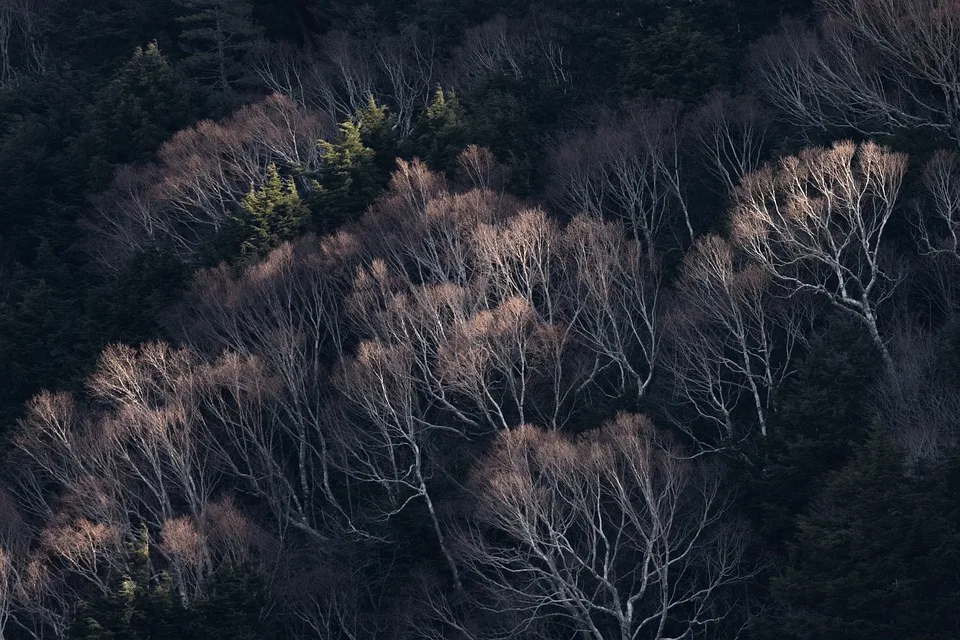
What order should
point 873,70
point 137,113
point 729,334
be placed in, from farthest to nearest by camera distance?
point 137,113 < point 873,70 < point 729,334

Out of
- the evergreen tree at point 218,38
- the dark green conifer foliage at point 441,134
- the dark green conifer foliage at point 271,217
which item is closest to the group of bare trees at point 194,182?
the dark green conifer foliage at point 271,217

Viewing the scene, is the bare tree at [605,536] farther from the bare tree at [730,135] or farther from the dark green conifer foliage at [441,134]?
the dark green conifer foliage at [441,134]

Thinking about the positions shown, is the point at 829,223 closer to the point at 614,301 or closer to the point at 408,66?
the point at 614,301

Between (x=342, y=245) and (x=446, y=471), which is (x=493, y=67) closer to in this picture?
(x=342, y=245)

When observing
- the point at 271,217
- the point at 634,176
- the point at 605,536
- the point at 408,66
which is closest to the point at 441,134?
the point at 271,217

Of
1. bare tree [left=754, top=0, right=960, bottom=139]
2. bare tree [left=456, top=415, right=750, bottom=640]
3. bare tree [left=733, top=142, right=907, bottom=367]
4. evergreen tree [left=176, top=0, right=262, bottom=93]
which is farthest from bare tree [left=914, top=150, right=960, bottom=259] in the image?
evergreen tree [left=176, top=0, right=262, bottom=93]

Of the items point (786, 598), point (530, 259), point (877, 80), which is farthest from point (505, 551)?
point (877, 80)
